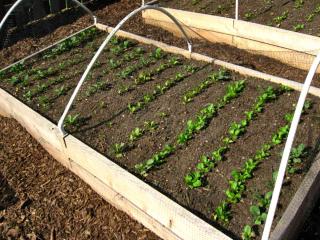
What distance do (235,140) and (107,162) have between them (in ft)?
4.99

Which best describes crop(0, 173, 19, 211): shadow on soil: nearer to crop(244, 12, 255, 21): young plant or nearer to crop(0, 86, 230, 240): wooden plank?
crop(0, 86, 230, 240): wooden plank

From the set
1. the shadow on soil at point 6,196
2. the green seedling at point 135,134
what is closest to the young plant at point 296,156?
the green seedling at point 135,134

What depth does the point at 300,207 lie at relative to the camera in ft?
11.8

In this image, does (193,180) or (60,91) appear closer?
(193,180)

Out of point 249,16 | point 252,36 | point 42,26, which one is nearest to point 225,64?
point 252,36

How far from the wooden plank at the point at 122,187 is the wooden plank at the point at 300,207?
535 mm

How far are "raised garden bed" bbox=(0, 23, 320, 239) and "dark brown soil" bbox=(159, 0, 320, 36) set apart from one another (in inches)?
72.6

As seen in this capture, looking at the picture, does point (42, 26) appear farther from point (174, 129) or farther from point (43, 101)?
point (174, 129)

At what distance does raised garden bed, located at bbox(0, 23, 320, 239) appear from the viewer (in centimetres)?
390

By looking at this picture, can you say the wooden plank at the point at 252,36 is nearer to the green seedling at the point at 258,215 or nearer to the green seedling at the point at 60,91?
the green seedling at the point at 60,91

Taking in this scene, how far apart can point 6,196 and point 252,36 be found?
4617 millimetres

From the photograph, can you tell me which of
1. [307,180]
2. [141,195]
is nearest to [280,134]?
[307,180]

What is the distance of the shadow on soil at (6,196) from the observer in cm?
456

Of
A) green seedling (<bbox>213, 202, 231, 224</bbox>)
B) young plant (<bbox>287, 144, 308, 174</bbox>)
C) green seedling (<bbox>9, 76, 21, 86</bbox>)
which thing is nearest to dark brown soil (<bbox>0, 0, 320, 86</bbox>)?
green seedling (<bbox>9, 76, 21, 86</bbox>)
